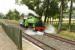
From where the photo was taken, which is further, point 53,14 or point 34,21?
point 53,14

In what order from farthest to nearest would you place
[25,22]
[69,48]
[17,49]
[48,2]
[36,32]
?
[48,2] < [25,22] < [36,32] < [69,48] < [17,49]

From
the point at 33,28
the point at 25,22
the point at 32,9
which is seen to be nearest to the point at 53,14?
the point at 32,9

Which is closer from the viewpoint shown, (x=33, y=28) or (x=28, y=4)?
(x=33, y=28)

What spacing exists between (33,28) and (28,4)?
2013 cm

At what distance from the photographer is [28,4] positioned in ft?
160

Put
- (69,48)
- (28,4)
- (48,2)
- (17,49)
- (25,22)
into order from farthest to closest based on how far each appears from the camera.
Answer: (28,4) → (48,2) → (25,22) → (69,48) → (17,49)

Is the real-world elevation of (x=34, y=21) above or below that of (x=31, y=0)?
below

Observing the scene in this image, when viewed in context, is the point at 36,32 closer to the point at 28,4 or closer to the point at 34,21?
the point at 34,21

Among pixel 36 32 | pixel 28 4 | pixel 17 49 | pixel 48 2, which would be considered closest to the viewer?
pixel 17 49

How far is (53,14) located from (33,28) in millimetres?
19262

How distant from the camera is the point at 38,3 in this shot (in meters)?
47.8

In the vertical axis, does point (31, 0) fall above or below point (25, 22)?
above

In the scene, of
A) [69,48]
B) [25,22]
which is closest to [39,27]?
[25,22]

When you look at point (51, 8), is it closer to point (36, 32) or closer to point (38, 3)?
point (38, 3)
